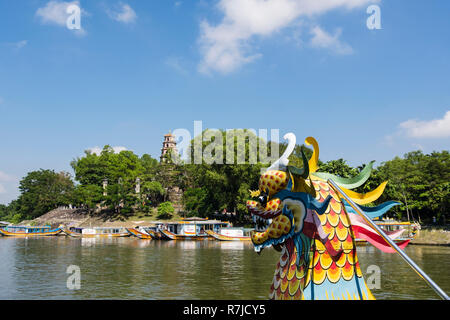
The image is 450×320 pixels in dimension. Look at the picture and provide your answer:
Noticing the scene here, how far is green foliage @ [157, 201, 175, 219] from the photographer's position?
60.0m

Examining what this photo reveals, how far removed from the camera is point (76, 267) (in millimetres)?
19234

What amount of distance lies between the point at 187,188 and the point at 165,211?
21.8 feet

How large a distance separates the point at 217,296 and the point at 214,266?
7.49m

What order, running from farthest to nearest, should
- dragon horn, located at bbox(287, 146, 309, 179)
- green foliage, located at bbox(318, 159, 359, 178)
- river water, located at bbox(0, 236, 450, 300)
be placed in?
green foliage, located at bbox(318, 159, 359, 178) → river water, located at bbox(0, 236, 450, 300) → dragon horn, located at bbox(287, 146, 309, 179)

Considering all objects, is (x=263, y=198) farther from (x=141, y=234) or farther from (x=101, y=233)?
(x=101, y=233)

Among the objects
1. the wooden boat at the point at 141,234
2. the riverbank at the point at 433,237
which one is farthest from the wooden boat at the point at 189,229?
the riverbank at the point at 433,237

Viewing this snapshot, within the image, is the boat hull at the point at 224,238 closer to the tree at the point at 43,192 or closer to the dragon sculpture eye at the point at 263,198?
the dragon sculpture eye at the point at 263,198

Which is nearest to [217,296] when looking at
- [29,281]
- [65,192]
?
[29,281]

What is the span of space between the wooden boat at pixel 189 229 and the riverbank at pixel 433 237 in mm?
22109

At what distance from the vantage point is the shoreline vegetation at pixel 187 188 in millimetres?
39875

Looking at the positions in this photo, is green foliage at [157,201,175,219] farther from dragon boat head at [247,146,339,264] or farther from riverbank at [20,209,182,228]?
dragon boat head at [247,146,339,264]

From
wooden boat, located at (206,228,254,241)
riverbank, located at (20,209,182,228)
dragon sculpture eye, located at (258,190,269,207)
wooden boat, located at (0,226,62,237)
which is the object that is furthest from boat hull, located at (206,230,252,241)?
dragon sculpture eye, located at (258,190,269,207)

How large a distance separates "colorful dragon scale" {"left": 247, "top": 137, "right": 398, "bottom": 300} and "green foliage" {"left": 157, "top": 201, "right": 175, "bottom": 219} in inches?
2186
